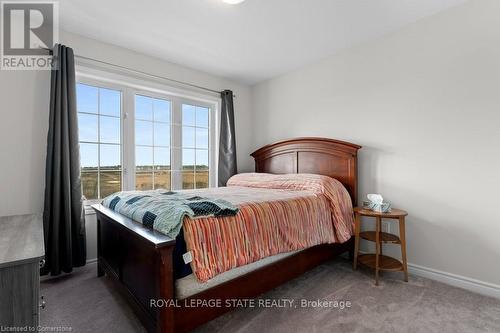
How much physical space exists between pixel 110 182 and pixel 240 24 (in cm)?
229

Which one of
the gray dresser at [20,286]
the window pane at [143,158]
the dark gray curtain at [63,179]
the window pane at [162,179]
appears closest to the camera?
the gray dresser at [20,286]

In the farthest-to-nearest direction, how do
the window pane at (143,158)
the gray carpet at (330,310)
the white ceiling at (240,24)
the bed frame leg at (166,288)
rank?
the window pane at (143,158) < the white ceiling at (240,24) < the gray carpet at (330,310) < the bed frame leg at (166,288)

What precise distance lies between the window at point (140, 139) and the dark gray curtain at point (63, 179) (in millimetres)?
302

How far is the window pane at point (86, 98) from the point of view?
2.65m

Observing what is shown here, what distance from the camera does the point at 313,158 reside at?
3123 millimetres

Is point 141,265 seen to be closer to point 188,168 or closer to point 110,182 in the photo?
point 110,182

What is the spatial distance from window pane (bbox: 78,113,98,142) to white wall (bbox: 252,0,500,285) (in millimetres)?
2884

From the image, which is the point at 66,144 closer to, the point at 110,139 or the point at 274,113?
the point at 110,139

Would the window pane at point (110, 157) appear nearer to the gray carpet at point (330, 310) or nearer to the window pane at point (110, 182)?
the window pane at point (110, 182)

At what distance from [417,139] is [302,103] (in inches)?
59.9

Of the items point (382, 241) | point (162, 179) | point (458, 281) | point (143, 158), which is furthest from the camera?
point (162, 179)

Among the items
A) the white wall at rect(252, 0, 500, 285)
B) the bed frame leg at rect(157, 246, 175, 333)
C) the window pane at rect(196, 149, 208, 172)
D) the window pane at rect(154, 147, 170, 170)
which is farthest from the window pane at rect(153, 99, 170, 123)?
the bed frame leg at rect(157, 246, 175, 333)

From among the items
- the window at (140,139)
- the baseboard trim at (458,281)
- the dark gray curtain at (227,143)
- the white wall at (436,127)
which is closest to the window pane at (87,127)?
the window at (140,139)

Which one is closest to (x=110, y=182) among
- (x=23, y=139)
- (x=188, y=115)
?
(x=23, y=139)
